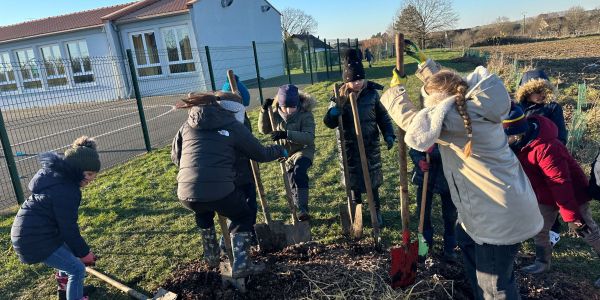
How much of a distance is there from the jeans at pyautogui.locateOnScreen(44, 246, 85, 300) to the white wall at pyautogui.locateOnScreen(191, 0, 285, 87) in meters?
14.3

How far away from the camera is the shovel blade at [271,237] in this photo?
12.5 feet

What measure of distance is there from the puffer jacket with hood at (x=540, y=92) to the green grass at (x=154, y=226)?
1.18 metres

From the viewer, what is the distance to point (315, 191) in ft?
18.0

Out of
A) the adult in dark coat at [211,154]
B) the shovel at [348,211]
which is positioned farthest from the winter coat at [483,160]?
the shovel at [348,211]

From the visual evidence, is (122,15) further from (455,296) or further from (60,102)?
(455,296)

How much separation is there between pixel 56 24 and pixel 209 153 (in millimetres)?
24208

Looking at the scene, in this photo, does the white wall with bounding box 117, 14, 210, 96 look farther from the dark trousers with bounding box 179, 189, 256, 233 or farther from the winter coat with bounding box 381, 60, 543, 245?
the winter coat with bounding box 381, 60, 543, 245

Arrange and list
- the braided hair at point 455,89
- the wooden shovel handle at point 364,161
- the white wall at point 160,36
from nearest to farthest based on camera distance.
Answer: the braided hair at point 455,89, the wooden shovel handle at point 364,161, the white wall at point 160,36

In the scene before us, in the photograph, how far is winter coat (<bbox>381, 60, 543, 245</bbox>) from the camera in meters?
2.19

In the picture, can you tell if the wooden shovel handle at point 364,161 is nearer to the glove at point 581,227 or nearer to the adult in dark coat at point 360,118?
the adult in dark coat at point 360,118

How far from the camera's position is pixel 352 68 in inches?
145

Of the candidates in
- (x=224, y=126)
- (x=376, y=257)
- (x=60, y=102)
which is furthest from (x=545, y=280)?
(x=60, y=102)

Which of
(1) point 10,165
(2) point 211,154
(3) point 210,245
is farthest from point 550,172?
(1) point 10,165

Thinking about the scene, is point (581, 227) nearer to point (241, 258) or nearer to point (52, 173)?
point (241, 258)
